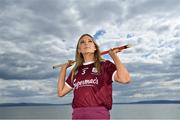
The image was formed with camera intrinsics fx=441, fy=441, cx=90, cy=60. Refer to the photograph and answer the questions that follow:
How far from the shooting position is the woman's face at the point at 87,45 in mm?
4504

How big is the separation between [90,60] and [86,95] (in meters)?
0.52

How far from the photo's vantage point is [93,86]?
4.24 m

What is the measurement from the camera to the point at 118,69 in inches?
166

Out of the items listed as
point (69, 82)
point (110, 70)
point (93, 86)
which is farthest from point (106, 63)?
point (69, 82)

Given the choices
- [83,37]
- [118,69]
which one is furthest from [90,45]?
[118,69]

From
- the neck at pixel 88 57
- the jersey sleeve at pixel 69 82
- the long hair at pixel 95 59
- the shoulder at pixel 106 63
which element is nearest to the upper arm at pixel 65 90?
the jersey sleeve at pixel 69 82

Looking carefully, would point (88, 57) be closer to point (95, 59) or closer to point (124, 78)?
point (95, 59)

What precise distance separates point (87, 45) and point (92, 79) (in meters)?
0.39

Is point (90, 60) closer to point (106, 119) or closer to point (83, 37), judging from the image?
point (83, 37)

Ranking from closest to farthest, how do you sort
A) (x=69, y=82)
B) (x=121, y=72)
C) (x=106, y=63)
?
1. (x=121, y=72)
2. (x=106, y=63)
3. (x=69, y=82)

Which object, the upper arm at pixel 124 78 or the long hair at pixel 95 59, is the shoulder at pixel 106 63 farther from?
the upper arm at pixel 124 78

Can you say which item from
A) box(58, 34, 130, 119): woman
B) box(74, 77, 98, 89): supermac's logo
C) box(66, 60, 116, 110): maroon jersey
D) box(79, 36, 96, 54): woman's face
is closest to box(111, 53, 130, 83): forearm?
box(58, 34, 130, 119): woman

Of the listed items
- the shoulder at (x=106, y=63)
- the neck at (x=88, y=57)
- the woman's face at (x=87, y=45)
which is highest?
the woman's face at (x=87, y=45)

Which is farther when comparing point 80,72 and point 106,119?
point 80,72
